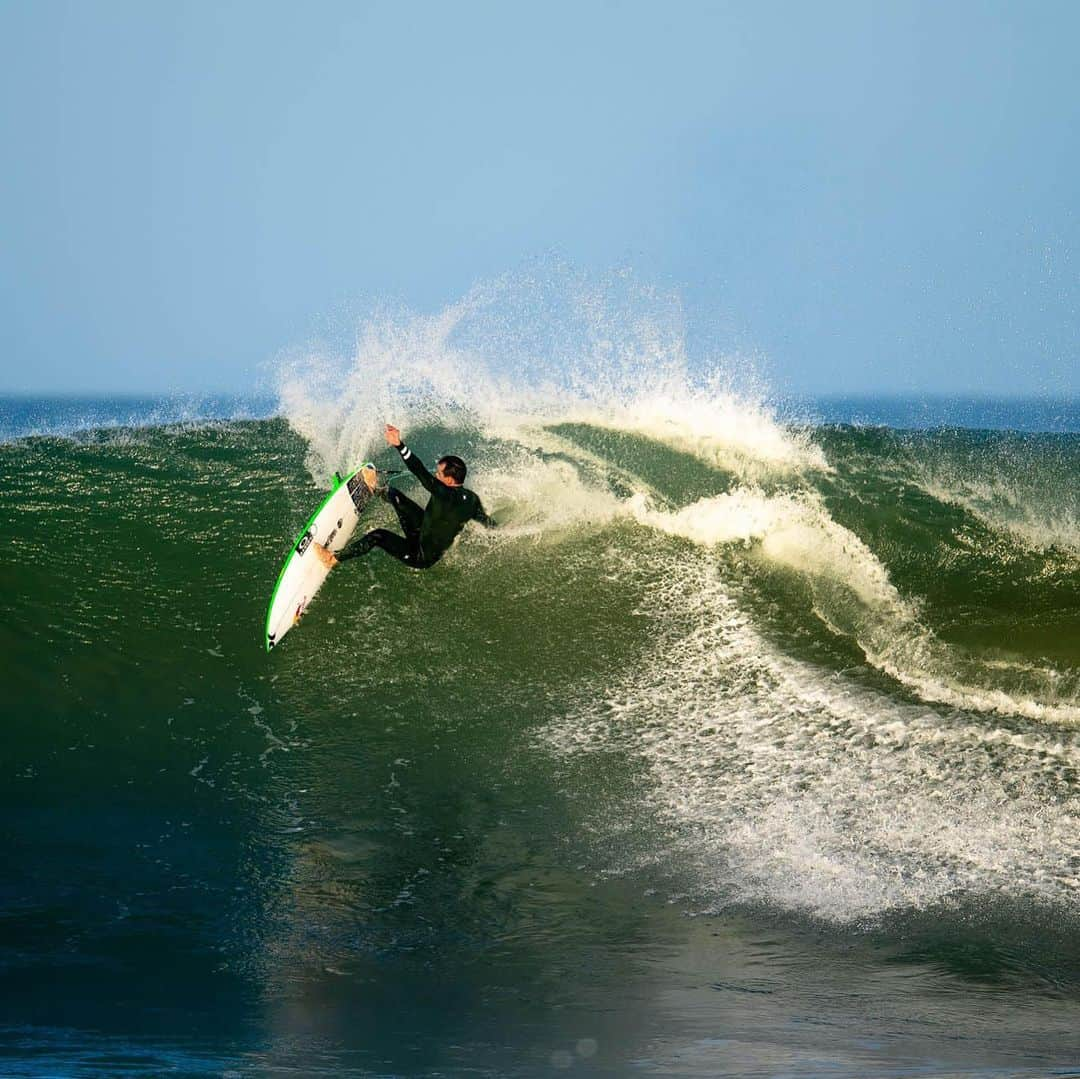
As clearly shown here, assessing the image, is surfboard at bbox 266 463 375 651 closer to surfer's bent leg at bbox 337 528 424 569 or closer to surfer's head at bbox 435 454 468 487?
surfer's bent leg at bbox 337 528 424 569

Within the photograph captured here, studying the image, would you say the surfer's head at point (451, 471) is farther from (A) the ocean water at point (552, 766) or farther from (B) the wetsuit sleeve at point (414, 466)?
(A) the ocean water at point (552, 766)

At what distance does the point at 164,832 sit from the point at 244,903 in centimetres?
83

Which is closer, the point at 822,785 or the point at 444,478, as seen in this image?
the point at 822,785

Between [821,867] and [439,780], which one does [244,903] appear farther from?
[821,867]

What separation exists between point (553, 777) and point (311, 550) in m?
2.37

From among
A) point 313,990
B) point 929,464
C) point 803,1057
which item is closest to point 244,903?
point 313,990

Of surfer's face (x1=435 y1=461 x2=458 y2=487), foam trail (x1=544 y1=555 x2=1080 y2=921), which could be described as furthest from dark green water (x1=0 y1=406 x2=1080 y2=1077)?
surfer's face (x1=435 y1=461 x2=458 y2=487)

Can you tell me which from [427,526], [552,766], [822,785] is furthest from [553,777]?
[427,526]

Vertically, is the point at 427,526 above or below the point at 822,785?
above

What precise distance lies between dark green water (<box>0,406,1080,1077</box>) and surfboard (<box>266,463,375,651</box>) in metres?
0.22

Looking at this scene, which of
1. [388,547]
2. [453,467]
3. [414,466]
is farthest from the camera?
[388,547]

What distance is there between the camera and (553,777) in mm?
5590

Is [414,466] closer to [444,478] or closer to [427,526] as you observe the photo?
[444,478]

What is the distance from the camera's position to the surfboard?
6.89 m
